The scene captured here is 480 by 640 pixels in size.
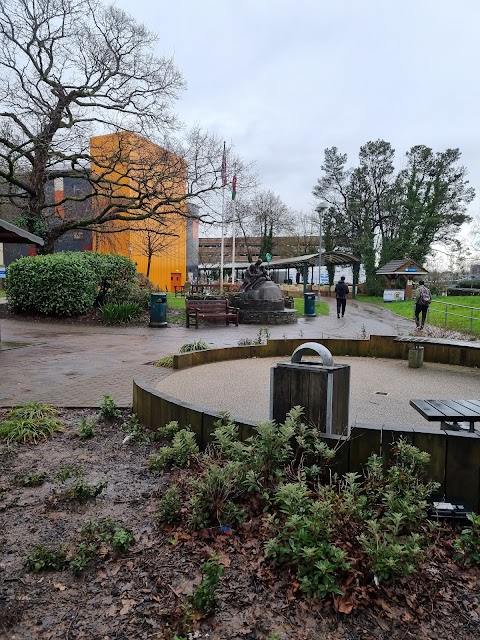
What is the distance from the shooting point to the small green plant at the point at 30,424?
15.5 ft

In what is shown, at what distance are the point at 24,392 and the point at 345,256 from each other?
30116mm

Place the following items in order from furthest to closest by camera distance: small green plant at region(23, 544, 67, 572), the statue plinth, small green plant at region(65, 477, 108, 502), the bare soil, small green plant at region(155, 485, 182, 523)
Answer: the statue plinth
small green plant at region(65, 477, 108, 502)
small green plant at region(155, 485, 182, 523)
small green plant at region(23, 544, 67, 572)
the bare soil

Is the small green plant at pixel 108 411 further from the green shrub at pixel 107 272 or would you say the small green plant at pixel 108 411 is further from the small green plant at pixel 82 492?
the green shrub at pixel 107 272

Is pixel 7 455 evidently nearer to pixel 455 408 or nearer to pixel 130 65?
pixel 455 408

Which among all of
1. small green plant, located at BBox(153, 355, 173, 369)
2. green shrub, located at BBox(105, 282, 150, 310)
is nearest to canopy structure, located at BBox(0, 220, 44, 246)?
small green plant, located at BBox(153, 355, 173, 369)

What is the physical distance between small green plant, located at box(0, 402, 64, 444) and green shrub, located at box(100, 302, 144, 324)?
11630mm

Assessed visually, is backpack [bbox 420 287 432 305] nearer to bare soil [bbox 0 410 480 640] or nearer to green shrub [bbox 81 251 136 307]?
green shrub [bbox 81 251 136 307]

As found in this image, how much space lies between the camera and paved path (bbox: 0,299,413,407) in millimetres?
6777

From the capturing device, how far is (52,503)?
3445 mm

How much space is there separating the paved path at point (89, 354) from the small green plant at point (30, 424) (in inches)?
25.8

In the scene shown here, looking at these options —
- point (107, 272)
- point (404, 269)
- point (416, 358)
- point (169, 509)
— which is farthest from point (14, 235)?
point (404, 269)

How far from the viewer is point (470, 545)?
291cm

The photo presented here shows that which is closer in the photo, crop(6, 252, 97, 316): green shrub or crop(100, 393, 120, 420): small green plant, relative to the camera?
crop(100, 393, 120, 420): small green plant

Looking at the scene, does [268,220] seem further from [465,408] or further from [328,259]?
[465,408]
